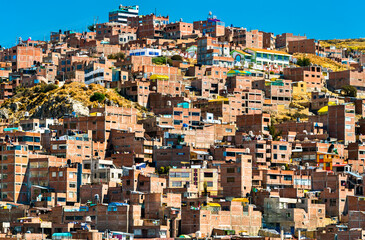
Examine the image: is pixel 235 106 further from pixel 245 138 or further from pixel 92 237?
pixel 92 237

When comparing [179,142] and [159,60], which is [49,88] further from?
[179,142]

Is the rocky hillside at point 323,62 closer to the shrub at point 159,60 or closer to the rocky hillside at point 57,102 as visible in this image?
the shrub at point 159,60

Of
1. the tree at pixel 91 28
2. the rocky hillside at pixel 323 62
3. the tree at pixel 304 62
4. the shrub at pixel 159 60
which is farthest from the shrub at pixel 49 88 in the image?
the tree at pixel 91 28

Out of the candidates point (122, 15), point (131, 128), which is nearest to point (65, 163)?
point (131, 128)

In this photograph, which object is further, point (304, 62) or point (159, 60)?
point (304, 62)

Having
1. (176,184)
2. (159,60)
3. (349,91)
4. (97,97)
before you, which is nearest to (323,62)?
(349,91)

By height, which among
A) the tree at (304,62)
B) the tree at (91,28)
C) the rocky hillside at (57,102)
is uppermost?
the tree at (91,28)
